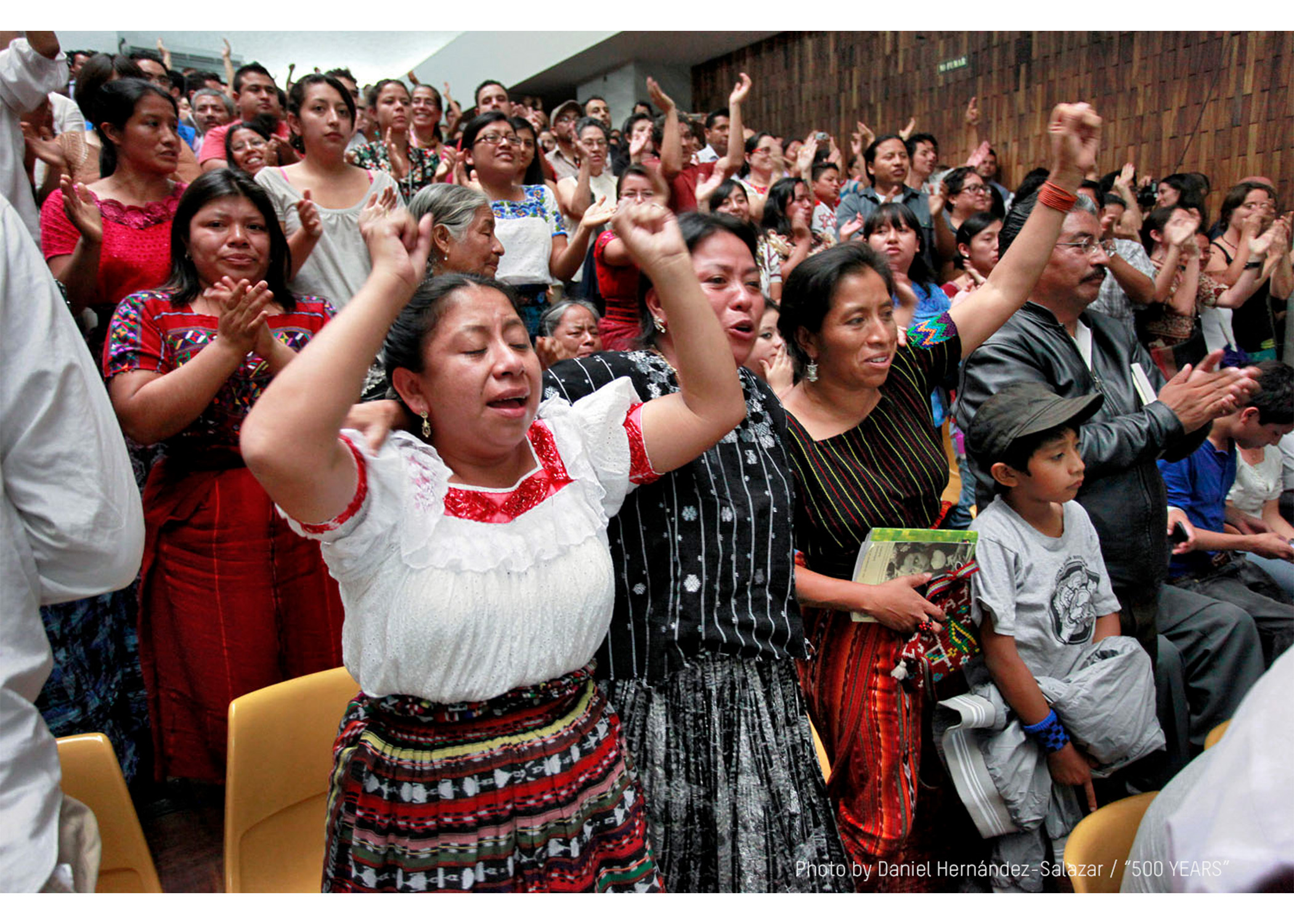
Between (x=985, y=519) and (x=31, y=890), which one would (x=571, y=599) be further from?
(x=985, y=519)

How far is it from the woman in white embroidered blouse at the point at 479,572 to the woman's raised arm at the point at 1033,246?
34.7 inches

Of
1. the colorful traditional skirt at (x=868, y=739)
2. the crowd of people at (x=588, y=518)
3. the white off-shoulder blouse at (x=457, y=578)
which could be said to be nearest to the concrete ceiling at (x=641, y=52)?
the crowd of people at (x=588, y=518)

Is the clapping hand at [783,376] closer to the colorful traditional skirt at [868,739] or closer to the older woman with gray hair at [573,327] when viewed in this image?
the colorful traditional skirt at [868,739]

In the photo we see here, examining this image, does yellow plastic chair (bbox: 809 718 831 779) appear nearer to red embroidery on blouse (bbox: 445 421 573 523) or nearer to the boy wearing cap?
the boy wearing cap

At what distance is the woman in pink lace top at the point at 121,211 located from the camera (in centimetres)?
225

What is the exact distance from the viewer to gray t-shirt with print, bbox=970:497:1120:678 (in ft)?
6.07

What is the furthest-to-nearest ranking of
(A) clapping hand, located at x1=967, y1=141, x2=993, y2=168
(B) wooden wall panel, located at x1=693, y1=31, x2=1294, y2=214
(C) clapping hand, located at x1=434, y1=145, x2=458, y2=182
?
1. (A) clapping hand, located at x1=967, y1=141, x2=993, y2=168
2. (B) wooden wall panel, located at x1=693, y1=31, x2=1294, y2=214
3. (C) clapping hand, located at x1=434, y1=145, x2=458, y2=182

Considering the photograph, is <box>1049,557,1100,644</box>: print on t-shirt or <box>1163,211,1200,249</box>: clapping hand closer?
<box>1049,557,1100,644</box>: print on t-shirt

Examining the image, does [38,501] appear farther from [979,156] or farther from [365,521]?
[979,156]

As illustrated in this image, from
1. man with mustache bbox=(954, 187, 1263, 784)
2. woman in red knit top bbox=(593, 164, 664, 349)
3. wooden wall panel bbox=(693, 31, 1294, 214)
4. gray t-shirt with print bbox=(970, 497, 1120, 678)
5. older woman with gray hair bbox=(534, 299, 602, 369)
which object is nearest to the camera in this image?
gray t-shirt with print bbox=(970, 497, 1120, 678)

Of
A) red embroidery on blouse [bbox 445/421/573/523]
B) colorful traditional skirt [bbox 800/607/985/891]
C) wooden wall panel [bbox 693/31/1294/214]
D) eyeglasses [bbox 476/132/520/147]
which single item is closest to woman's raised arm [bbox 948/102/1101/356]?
colorful traditional skirt [bbox 800/607/985/891]

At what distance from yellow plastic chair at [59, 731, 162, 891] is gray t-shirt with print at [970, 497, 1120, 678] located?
158cm

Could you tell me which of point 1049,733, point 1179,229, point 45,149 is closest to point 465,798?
point 1049,733
